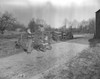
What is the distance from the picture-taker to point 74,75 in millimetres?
2941

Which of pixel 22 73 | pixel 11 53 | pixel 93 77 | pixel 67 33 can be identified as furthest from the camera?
pixel 67 33

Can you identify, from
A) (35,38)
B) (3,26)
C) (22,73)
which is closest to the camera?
(22,73)

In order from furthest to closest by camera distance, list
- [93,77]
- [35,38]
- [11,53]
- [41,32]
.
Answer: [41,32] → [35,38] → [11,53] → [93,77]

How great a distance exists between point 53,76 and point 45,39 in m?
5.40

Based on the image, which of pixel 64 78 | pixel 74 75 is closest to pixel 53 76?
pixel 64 78

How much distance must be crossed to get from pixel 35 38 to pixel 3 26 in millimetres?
15381

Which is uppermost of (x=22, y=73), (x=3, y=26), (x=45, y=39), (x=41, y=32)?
(x=3, y=26)

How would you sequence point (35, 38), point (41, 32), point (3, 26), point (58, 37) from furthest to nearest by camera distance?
point (3, 26), point (58, 37), point (41, 32), point (35, 38)

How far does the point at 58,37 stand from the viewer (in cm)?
1273

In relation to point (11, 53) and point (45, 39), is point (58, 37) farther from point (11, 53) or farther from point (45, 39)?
point (11, 53)

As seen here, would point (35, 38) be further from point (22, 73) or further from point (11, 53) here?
point (22, 73)

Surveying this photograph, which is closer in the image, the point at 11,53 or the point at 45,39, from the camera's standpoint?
the point at 11,53

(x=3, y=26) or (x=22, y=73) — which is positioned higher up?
(x=3, y=26)

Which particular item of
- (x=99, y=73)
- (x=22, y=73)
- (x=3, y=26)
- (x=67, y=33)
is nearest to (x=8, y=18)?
(x=3, y=26)
